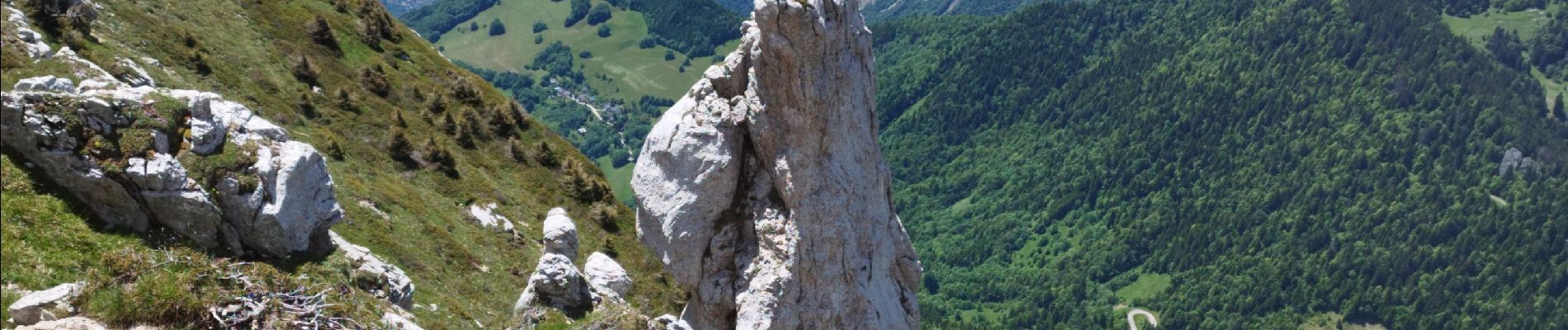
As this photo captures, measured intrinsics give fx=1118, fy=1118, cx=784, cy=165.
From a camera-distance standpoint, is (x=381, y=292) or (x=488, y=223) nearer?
(x=381, y=292)

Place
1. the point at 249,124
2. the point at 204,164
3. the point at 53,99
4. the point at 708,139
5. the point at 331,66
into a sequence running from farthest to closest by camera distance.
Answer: the point at 331,66 < the point at 708,139 < the point at 249,124 < the point at 204,164 < the point at 53,99

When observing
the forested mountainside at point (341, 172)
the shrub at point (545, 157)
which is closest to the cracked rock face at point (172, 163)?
the forested mountainside at point (341, 172)

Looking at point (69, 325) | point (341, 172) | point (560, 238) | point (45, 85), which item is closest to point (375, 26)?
point (341, 172)

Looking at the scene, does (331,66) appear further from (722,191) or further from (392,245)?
(722,191)

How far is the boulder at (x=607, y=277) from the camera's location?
4547 centimetres

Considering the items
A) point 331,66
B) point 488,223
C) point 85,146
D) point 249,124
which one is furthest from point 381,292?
point 331,66

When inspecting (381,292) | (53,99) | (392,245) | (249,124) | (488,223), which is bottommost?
(488,223)

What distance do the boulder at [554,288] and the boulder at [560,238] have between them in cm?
747

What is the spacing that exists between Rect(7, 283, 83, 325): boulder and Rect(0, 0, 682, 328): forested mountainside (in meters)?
0.37

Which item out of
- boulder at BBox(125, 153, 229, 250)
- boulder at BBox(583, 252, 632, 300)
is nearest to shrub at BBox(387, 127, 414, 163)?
boulder at BBox(583, 252, 632, 300)

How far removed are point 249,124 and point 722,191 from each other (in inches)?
669

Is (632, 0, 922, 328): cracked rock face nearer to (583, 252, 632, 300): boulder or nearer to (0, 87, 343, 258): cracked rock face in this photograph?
(583, 252, 632, 300): boulder

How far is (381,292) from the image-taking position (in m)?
34.5

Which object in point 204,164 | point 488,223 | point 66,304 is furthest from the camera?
point 488,223
